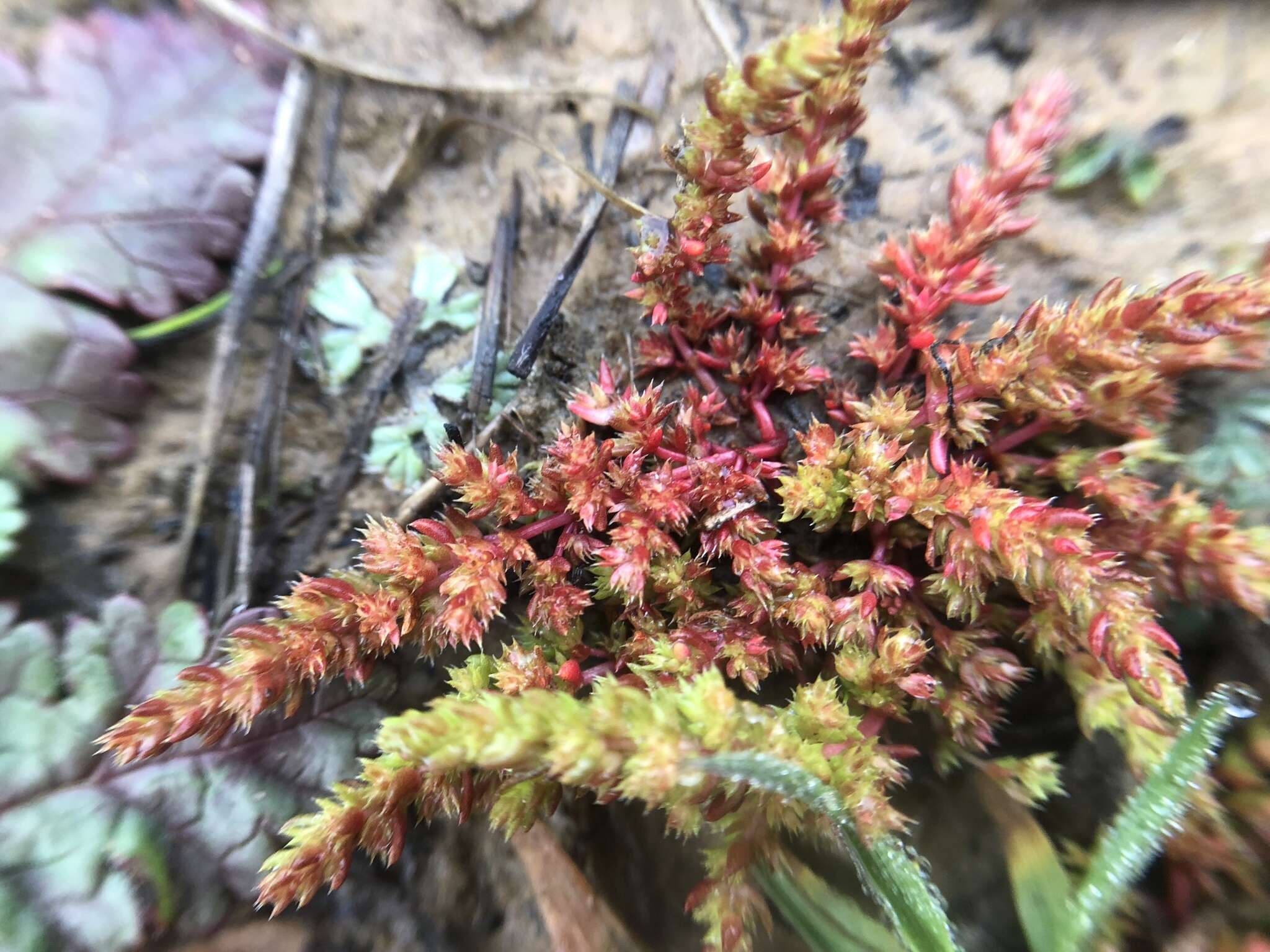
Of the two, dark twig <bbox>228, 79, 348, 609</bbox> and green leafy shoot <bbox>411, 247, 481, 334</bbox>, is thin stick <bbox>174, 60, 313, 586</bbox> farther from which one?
green leafy shoot <bbox>411, 247, 481, 334</bbox>

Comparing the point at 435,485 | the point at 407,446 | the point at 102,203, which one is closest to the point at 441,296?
the point at 407,446

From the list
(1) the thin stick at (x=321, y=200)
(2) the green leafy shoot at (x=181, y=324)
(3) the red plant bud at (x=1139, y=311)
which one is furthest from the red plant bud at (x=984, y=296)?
(2) the green leafy shoot at (x=181, y=324)

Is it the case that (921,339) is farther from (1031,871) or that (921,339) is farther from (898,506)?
(1031,871)

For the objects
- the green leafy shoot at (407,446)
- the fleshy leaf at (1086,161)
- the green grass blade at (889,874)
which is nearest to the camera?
the green grass blade at (889,874)

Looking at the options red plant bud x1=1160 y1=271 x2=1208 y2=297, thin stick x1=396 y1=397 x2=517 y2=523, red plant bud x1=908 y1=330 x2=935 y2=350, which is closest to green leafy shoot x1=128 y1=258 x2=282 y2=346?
thin stick x1=396 y1=397 x2=517 y2=523

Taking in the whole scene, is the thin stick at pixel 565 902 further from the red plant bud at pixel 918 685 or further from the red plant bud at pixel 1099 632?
the red plant bud at pixel 1099 632

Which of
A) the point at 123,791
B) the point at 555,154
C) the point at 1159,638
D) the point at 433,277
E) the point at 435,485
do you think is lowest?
the point at 123,791

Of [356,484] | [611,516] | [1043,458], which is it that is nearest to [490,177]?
[356,484]
